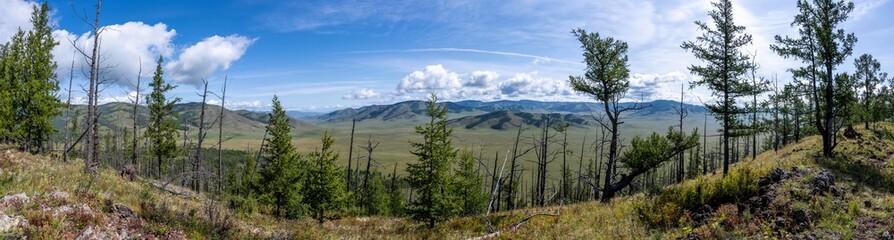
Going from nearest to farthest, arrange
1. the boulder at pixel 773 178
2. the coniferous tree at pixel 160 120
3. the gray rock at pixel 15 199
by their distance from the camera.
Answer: the gray rock at pixel 15 199
the boulder at pixel 773 178
the coniferous tree at pixel 160 120

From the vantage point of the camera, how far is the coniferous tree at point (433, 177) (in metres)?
23.6

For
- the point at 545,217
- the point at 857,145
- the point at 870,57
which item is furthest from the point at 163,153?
the point at 870,57

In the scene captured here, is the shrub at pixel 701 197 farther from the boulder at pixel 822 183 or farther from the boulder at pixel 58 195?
the boulder at pixel 58 195

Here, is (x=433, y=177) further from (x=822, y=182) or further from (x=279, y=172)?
(x=822, y=182)

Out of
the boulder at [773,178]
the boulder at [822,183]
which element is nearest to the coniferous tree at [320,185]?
the boulder at [773,178]

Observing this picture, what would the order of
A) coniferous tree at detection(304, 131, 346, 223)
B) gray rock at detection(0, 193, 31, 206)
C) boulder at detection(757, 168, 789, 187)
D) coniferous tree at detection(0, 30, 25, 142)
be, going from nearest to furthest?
gray rock at detection(0, 193, 31, 206) → boulder at detection(757, 168, 789, 187) → coniferous tree at detection(0, 30, 25, 142) → coniferous tree at detection(304, 131, 346, 223)

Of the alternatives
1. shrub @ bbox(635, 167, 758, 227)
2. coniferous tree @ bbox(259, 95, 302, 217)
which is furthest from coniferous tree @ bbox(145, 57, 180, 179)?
shrub @ bbox(635, 167, 758, 227)

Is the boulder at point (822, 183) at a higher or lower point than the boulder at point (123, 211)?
higher

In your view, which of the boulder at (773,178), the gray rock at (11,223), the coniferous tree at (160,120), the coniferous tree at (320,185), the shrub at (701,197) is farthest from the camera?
the coniferous tree at (160,120)

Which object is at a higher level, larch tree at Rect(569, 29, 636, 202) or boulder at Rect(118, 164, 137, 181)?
larch tree at Rect(569, 29, 636, 202)

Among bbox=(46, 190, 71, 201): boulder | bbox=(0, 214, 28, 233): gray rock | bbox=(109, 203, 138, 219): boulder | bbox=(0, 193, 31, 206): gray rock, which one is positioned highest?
bbox=(0, 193, 31, 206): gray rock

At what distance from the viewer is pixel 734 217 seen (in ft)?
32.3

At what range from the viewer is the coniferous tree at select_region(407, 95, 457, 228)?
2359cm

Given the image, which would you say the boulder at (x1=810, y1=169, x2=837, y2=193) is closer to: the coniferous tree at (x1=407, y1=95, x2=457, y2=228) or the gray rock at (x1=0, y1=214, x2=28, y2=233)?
the coniferous tree at (x1=407, y1=95, x2=457, y2=228)
